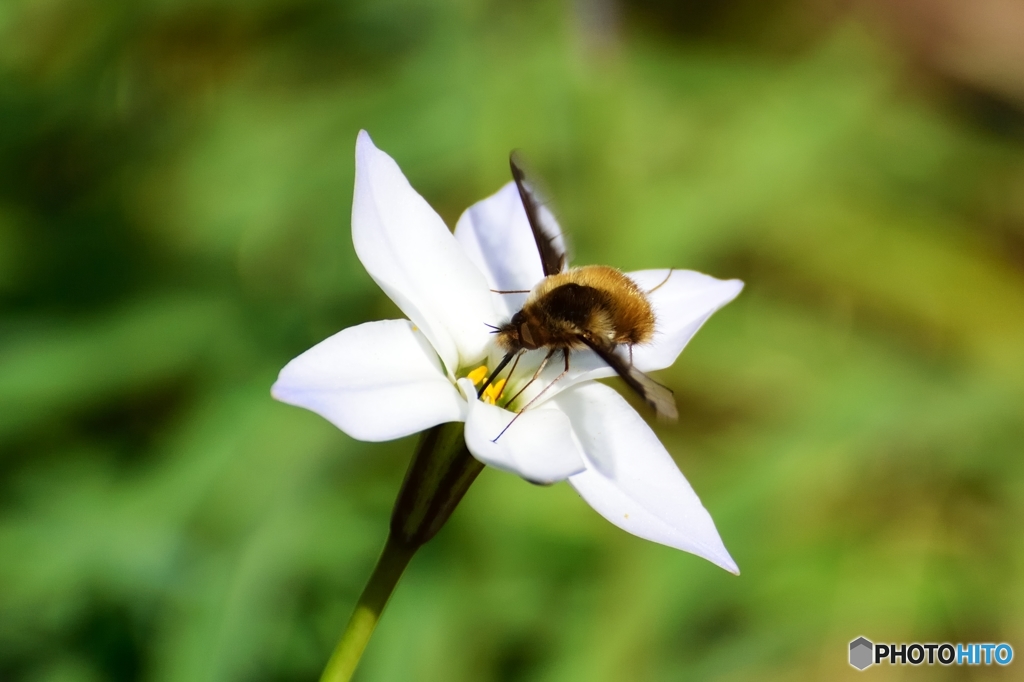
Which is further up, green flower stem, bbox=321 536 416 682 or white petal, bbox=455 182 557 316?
white petal, bbox=455 182 557 316

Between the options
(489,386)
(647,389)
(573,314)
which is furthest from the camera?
(489,386)

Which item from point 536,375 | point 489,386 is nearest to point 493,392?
point 489,386

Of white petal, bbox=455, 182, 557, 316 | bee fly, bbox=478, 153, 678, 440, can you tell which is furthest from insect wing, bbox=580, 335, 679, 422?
white petal, bbox=455, 182, 557, 316

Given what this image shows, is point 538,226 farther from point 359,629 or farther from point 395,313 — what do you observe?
point 395,313

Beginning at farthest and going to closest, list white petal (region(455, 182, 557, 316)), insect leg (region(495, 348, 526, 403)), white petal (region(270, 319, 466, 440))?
white petal (region(455, 182, 557, 316)) < insect leg (region(495, 348, 526, 403)) < white petal (region(270, 319, 466, 440))

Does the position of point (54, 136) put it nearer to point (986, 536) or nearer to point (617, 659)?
point (617, 659)

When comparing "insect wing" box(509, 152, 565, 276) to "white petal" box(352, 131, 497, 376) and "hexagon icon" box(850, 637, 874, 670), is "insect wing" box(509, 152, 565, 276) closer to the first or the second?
"white petal" box(352, 131, 497, 376)

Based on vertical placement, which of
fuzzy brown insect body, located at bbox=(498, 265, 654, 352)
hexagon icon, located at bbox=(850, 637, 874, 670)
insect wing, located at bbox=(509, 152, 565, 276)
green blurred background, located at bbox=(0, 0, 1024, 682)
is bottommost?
hexagon icon, located at bbox=(850, 637, 874, 670)

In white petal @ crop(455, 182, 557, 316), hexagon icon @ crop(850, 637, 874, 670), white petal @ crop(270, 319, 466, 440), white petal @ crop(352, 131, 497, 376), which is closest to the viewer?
white petal @ crop(270, 319, 466, 440)
